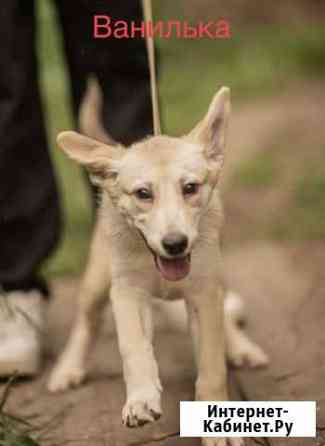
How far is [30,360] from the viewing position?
97.7 inches

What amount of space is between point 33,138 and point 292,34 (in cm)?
341

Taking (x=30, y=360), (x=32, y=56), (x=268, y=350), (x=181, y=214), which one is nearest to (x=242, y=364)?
(x=268, y=350)

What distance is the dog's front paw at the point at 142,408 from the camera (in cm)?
172

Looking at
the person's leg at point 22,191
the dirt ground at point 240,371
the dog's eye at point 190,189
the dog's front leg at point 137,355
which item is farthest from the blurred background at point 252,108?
the dog's eye at point 190,189

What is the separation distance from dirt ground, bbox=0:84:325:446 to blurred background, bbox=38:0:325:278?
16cm

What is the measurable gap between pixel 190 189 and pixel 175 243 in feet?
0.44

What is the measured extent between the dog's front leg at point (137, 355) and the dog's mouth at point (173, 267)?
18 cm

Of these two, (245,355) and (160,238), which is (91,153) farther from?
(245,355)

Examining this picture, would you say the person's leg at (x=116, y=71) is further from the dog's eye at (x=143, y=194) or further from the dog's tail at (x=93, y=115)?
the dog's eye at (x=143, y=194)

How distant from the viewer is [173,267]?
5.72ft

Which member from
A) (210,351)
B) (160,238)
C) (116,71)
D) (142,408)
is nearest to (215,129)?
(160,238)

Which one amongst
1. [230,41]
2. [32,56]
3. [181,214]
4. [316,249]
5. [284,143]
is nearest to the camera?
[181,214]

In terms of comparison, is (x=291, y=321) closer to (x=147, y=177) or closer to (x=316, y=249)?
(x=316, y=249)

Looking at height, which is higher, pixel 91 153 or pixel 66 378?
pixel 91 153
